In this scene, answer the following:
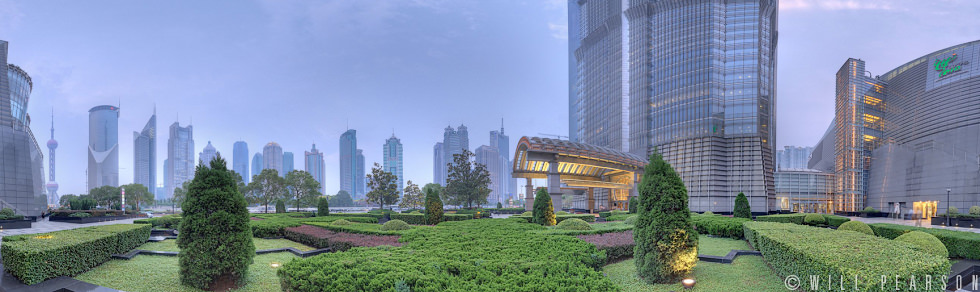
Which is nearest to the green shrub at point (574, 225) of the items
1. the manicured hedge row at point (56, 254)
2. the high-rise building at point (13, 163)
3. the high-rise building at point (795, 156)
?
the manicured hedge row at point (56, 254)

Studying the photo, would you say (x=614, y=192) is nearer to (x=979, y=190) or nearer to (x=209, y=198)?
(x=979, y=190)

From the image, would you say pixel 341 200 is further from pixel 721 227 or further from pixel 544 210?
pixel 721 227

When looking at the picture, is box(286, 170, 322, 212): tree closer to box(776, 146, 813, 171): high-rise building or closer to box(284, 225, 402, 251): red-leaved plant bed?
box(284, 225, 402, 251): red-leaved plant bed

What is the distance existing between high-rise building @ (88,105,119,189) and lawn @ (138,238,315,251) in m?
192

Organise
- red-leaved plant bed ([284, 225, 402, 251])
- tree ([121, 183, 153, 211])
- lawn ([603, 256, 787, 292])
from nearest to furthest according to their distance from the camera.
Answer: lawn ([603, 256, 787, 292])
red-leaved plant bed ([284, 225, 402, 251])
tree ([121, 183, 153, 211])

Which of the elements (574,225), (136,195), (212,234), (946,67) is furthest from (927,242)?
(136,195)

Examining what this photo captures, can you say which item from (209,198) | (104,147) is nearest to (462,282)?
(209,198)

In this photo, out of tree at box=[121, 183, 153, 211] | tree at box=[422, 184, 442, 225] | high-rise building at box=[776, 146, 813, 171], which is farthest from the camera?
high-rise building at box=[776, 146, 813, 171]

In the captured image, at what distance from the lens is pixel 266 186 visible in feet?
159

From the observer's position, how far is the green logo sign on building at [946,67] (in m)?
49.9

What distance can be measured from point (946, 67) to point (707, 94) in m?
28.1

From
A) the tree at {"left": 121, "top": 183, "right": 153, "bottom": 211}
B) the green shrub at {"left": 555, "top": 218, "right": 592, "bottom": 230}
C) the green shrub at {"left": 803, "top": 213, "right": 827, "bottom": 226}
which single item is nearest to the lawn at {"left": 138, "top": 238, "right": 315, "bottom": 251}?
the green shrub at {"left": 555, "top": 218, "right": 592, "bottom": 230}

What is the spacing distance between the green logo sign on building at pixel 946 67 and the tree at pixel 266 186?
84586mm

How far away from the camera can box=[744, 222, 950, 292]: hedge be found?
5.76 metres
